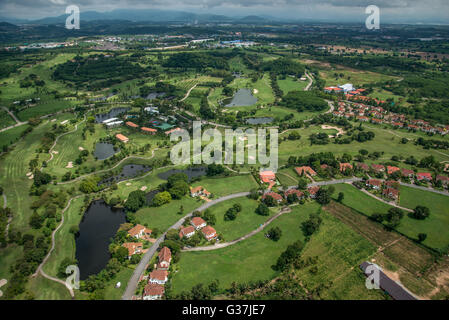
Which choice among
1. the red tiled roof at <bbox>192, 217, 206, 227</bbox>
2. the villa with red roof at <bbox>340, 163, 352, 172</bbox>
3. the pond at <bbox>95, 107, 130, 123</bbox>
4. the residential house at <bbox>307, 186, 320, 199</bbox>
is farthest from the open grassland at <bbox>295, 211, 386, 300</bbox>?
the pond at <bbox>95, 107, 130, 123</bbox>

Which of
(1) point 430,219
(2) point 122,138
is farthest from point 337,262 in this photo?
(2) point 122,138

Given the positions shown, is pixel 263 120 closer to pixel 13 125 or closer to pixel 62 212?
pixel 62 212

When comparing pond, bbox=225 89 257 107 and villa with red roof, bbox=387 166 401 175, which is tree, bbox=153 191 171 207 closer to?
villa with red roof, bbox=387 166 401 175

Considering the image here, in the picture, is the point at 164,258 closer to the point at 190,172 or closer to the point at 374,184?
the point at 190,172

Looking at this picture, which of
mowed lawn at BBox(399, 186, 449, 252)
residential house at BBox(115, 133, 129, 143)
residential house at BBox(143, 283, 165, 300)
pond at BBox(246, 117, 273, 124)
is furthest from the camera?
pond at BBox(246, 117, 273, 124)

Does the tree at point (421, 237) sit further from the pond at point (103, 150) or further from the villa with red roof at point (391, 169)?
the pond at point (103, 150)

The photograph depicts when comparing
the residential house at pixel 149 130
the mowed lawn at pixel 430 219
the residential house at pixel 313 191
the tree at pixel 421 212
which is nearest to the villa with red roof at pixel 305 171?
the residential house at pixel 313 191

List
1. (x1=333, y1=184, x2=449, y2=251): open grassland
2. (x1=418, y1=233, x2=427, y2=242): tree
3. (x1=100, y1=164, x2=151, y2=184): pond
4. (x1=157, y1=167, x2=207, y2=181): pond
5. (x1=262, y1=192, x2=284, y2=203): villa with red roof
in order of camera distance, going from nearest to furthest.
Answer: (x1=418, y1=233, x2=427, y2=242): tree < (x1=333, y1=184, x2=449, y2=251): open grassland < (x1=262, y1=192, x2=284, y2=203): villa with red roof < (x1=100, y1=164, x2=151, y2=184): pond < (x1=157, y1=167, x2=207, y2=181): pond
